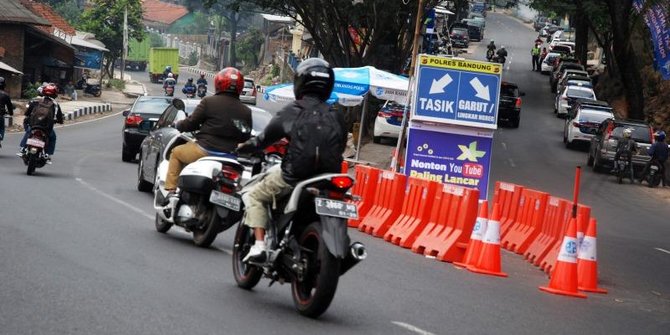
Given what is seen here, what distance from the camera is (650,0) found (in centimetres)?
3650

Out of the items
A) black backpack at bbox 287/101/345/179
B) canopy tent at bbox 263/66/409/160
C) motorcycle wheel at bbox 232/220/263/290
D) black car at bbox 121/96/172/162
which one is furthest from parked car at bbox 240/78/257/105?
black backpack at bbox 287/101/345/179

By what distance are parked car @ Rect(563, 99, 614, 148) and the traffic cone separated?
3157 centimetres

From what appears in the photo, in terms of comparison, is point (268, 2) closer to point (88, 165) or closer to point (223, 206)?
point (88, 165)

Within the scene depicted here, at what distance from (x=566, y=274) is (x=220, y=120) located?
3.98 metres

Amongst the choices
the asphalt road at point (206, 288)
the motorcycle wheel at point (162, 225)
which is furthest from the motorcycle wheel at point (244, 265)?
the motorcycle wheel at point (162, 225)

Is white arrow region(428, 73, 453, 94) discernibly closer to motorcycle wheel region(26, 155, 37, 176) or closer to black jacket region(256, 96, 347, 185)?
motorcycle wheel region(26, 155, 37, 176)

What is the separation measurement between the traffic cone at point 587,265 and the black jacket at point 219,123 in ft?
12.7

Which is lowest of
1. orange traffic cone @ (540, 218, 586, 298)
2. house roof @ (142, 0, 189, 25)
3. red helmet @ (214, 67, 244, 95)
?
orange traffic cone @ (540, 218, 586, 298)

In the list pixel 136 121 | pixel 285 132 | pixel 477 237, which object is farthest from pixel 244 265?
pixel 136 121

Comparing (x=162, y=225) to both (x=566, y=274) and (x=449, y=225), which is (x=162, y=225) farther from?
(x=566, y=274)

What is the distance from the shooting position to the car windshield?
93.2 ft

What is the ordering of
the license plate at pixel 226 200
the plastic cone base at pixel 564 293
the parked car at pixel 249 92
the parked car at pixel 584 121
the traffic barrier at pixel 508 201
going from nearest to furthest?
the license plate at pixel 226 200 < the plastic cone base at pixel 564 293 < the traffic barrier at pixel 508 201 < the parked car at pixel 584 121 < the parked car at pixel 249 92

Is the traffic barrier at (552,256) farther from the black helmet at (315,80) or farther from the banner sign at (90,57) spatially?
the banner sign at (90,57)

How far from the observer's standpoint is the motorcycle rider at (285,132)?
870 cm
